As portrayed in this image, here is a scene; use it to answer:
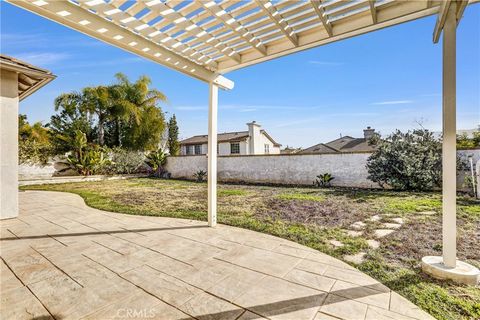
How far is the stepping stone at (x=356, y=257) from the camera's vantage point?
294 cm

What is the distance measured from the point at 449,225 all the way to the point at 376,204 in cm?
442

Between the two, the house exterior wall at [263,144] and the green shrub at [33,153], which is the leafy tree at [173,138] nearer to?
the house exterior wall at [263,144]

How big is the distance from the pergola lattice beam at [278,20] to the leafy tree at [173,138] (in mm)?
20082

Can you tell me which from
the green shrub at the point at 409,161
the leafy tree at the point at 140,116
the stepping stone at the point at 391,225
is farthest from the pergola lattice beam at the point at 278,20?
the leafy tree at the point at 140,116

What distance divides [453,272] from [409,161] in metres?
7.30

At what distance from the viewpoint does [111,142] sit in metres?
17.9

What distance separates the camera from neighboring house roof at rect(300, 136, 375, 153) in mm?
20036

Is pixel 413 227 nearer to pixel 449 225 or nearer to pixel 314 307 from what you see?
pixel 449 225

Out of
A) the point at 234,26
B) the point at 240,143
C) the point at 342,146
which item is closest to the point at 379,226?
the point at 234,26

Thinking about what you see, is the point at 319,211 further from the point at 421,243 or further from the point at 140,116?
the point at 140,116

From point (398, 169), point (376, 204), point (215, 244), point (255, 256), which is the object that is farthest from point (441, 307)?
point (398, 169)

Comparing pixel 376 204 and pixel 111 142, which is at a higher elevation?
pixel 111 142

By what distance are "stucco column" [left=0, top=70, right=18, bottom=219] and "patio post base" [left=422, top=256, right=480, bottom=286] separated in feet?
24.8

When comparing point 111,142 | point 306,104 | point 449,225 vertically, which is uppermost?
point 306,104
